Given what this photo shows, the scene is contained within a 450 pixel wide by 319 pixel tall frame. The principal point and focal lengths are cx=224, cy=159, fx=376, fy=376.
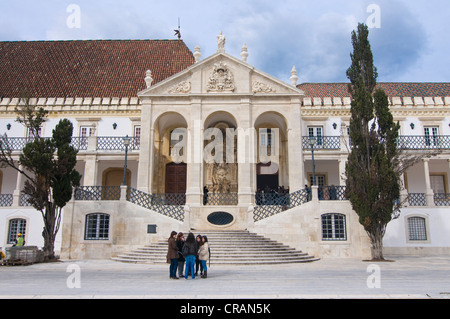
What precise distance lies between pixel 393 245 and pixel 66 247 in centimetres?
1738

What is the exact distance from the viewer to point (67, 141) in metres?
17.4

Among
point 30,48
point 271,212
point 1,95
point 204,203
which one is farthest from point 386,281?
point 30,48

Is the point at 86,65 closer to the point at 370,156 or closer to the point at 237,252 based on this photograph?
the point at 237,252

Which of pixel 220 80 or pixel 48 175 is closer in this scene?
pixel 48 175

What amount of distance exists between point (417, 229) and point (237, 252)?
1209cm

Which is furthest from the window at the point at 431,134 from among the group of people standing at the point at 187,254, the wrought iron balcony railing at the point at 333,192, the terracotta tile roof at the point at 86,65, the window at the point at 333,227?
the group of people standing at the point at 187,254

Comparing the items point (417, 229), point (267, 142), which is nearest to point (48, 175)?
point (267, 142)

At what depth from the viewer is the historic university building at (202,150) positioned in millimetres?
18219

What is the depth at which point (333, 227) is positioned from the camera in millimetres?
18250

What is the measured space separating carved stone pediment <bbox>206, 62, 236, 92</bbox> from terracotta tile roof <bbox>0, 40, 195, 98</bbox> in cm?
824

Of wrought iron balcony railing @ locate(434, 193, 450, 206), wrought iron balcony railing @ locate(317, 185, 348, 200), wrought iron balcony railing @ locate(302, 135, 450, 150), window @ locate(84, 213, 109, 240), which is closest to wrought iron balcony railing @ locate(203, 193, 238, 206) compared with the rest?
wrought iron balcony railing @ locate(317, 185, 348, 200)

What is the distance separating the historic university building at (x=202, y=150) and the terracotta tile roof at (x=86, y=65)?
138 mm

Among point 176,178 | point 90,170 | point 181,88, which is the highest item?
point 181,88
